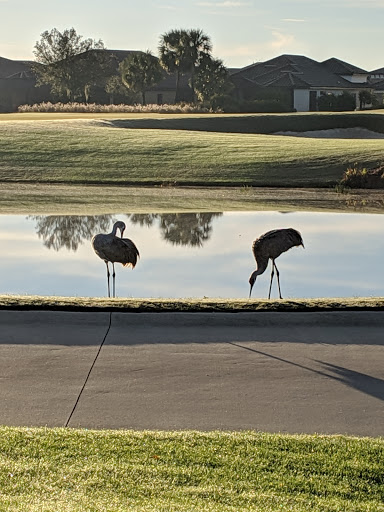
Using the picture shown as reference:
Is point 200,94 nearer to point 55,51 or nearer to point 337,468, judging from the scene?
point 55,51

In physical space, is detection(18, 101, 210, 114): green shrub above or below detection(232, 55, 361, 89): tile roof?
below

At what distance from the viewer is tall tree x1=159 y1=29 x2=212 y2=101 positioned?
88875 millimetres

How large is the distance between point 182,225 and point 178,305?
434 inches

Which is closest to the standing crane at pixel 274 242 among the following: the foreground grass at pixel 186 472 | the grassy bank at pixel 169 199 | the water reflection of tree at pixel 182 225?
the foreground grass at pixel 186 472

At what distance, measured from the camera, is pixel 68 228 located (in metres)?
20.7

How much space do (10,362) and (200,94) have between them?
253 feet

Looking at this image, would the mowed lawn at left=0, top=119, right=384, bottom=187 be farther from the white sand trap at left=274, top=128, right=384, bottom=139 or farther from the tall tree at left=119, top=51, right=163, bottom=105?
the tall tree at left=119, top=51, right=163, bottom=105

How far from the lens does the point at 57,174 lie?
35.3 metres

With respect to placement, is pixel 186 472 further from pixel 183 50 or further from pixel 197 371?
pixel 183 50

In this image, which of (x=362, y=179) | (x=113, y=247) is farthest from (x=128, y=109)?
(x=113, y=247)

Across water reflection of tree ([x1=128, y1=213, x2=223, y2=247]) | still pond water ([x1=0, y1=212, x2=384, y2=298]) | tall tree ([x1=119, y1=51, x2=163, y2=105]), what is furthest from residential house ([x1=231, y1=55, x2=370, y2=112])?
still pond water ([x1=0, y1=212, x2=384, y2=298])

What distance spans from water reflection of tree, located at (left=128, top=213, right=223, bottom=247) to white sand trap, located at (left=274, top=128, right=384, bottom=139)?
33360 millimetres

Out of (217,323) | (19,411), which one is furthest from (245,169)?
(19,411)

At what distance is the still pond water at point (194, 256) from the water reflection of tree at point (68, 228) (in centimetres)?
2
